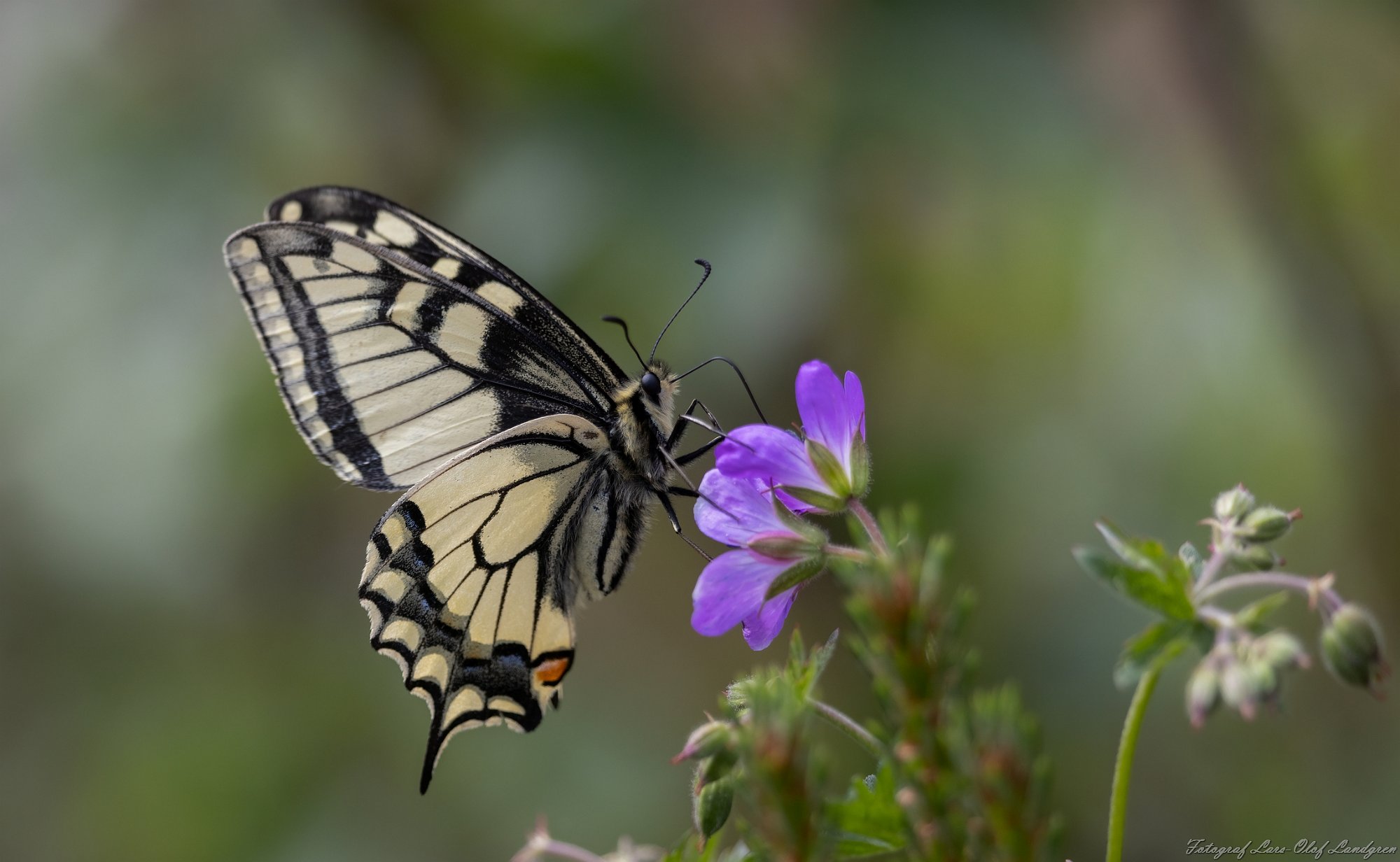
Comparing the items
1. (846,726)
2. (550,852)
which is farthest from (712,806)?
(550,852)

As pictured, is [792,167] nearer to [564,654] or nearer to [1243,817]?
[564,654]

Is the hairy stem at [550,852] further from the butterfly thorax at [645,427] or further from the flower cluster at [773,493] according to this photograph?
the butterfly thorax at [645,427]

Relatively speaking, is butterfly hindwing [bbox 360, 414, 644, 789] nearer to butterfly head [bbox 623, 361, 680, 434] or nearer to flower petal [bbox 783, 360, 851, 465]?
butterfly head [bbox 623, 361, 680, 434]

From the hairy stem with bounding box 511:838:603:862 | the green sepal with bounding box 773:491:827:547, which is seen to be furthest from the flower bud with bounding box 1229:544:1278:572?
the hairy stem with bounding box 511:838:603:862

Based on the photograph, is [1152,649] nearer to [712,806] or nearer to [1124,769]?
[1124,769]

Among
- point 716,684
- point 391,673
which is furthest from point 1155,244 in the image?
point 391,673

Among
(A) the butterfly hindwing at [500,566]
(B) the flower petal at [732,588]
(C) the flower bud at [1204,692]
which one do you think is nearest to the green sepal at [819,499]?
(B) the flower petal at [732,588]

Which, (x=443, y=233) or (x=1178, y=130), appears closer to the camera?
(x=443, y=233)
